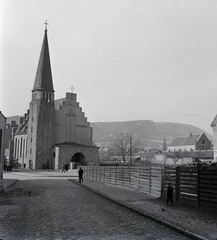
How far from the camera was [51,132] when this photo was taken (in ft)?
219

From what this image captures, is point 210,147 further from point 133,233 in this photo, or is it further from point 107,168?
point 133,233

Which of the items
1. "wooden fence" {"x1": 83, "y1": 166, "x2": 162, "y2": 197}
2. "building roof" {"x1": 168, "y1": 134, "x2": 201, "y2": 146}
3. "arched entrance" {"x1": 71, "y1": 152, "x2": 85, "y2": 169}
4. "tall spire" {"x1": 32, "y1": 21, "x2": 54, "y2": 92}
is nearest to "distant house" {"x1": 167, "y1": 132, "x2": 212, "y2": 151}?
"building roof" {"x1": 168, "y1": 134, "x2": 201, "y2": 146}

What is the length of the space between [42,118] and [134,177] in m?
48.8

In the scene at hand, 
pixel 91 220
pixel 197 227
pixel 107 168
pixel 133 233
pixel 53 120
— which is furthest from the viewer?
pixel 53 120

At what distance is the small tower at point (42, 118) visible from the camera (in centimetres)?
6488

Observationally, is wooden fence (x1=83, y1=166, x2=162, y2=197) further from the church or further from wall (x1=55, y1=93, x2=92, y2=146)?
wall (x1=55, y1=93, x2=92, y2=146)

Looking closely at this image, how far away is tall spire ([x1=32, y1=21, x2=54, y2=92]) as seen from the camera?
6856 centimetres

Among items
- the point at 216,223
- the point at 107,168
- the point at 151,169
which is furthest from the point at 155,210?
the point at 107,168

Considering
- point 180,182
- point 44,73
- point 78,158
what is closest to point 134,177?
point 180,182

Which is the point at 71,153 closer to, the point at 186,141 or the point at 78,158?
the point at 78,158

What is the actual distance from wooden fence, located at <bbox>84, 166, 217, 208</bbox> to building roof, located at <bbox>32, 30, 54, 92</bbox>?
164ft

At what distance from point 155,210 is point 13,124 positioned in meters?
90.8

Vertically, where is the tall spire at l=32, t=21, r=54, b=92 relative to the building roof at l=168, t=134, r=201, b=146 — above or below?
above

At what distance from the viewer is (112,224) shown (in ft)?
28.5
